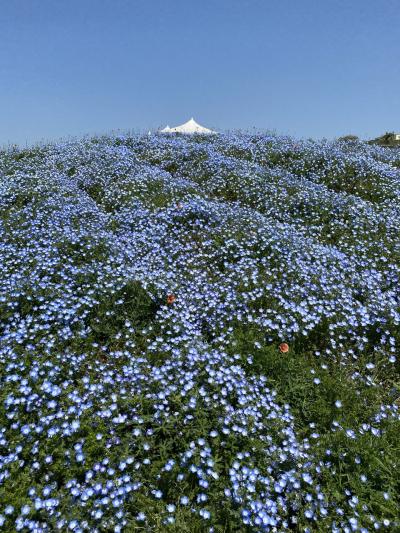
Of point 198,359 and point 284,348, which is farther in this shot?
point 284,348

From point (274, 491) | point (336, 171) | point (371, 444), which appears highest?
point (336, 171)

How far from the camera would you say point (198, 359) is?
3916 mm

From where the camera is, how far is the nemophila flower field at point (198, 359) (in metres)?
2.92

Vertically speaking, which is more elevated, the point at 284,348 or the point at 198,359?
the point at 198,359

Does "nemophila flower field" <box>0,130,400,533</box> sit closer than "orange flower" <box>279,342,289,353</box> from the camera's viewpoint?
Yes

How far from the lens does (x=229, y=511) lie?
111 inches

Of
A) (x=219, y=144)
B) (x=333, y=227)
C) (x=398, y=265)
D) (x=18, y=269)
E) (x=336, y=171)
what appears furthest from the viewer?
(x=219, y=144)

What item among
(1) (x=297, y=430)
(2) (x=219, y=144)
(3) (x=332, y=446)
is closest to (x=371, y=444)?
(3) (x=332, y=446)

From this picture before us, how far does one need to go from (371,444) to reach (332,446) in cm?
32

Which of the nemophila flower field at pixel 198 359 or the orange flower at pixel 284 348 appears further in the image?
the orange flower at pixel 284 348

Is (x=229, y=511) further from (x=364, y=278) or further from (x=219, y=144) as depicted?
(x=219, y=144)

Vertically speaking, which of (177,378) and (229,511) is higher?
(177,378)

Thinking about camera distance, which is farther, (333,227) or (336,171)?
(336,171)

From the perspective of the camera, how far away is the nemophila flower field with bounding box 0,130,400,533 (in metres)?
2.92
